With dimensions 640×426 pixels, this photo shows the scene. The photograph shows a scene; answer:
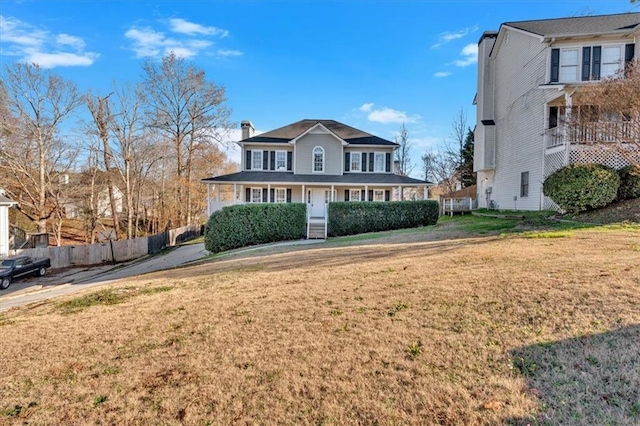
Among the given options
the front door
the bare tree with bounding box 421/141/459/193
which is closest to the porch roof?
the front door

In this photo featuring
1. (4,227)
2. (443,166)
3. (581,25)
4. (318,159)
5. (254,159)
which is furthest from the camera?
(443,166)

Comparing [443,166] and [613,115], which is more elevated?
[443,166]

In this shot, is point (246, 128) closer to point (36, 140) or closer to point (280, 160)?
point (280, 160)

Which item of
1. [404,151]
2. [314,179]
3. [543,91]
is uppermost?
[404,151]

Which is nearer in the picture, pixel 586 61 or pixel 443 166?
pixel 586 61

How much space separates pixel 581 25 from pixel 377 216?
573 inches

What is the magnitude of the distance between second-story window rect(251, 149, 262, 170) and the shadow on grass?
22.9 metres

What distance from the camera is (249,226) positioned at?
1670cm

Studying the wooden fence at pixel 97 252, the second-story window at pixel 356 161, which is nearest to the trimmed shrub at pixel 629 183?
the second-story window at pixel 356 161

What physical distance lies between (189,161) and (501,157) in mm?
25720

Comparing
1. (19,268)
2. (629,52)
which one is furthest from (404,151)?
(19,268)

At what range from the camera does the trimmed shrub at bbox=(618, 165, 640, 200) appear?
12.2 meters

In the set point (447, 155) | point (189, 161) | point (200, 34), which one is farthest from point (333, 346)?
point (447, 155)

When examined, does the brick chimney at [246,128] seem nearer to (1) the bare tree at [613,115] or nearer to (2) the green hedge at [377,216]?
(2) the green hedge at [377,216]
